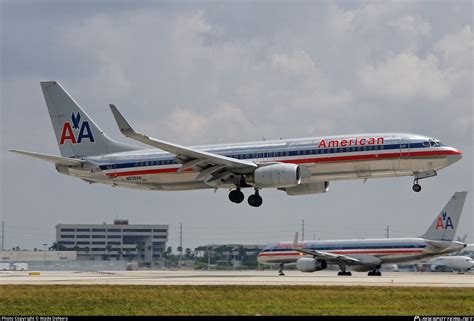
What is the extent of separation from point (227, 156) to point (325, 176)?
24.7 feet

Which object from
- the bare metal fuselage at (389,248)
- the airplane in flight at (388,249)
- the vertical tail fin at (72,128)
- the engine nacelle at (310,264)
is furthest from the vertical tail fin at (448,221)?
the vertical tail fin at (72,128)

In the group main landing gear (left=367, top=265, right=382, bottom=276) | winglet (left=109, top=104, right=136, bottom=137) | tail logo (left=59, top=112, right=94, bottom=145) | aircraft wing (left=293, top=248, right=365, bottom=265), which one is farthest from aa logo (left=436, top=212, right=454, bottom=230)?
winglet (left=109, top=104, right=136, bottom=137)

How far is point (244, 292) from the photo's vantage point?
1699 inches

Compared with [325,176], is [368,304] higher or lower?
lower

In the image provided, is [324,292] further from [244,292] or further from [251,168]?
[251,168]

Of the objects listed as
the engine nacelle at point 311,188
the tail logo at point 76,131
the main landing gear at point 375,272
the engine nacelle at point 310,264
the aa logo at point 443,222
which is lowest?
the main landing gear at point 375,272

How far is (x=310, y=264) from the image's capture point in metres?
98.9

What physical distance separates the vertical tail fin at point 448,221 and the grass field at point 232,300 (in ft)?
168

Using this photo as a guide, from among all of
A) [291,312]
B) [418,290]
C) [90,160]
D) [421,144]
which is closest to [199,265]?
[90,160]

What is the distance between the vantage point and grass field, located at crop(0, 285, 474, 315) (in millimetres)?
35500

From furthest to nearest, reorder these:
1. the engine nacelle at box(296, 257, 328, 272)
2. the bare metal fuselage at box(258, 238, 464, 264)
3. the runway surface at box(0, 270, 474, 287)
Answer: the engine nacelle at box(296, 257, 328, 272)
the bare metal fuselage at box(258, 238, 464, 264)
the runway surface at box(0, 270, 474, 287)

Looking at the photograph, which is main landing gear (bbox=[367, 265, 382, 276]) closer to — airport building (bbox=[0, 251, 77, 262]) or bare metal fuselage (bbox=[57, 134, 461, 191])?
bare metal fuselage (bbox=[57, 134, 461, 191])

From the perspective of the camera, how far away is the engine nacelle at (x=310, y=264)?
9888 cm

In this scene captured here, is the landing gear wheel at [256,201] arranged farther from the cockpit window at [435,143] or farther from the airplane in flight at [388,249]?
the airplane in flight at [388,249]
